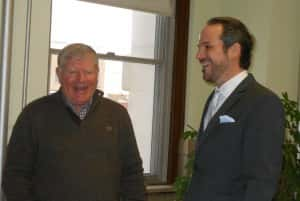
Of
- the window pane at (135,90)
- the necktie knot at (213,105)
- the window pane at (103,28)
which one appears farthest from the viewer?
the window pane at (135,90)

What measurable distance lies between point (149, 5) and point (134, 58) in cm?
37

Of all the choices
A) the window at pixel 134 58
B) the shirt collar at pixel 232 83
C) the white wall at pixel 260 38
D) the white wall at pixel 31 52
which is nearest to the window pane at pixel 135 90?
the window at pixel 134 58

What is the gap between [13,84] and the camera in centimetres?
281

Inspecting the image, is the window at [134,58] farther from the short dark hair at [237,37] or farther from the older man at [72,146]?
the short dark hair at [237,37]

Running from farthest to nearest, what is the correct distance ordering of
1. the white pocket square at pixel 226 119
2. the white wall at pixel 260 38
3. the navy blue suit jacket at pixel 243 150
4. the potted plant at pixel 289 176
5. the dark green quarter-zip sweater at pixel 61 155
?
the white wall at pixel 260 38, the potted plant at pixel 289 176, the dark green quarter-zip sweater at pixel 61 155, the white pocket square at pixel 226 119, the navy blue suit jacket at pixel 243 150

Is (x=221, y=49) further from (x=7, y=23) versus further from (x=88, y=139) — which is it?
(x=7, y=23)

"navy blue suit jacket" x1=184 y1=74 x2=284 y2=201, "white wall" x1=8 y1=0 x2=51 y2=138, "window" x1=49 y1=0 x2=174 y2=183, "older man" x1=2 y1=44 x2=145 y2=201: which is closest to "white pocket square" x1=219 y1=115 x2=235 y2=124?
"navy blue suit jacket" x1=184 y1=74 x2=284 y2=201

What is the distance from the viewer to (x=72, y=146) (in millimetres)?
2105

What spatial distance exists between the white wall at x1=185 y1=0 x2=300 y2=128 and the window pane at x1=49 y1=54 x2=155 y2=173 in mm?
285

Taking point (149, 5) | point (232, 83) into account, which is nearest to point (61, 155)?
point (232, 83)

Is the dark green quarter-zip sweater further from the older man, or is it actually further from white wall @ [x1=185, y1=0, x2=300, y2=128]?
white wall @ [x1=185, y1=0, x2=300, y2=128]

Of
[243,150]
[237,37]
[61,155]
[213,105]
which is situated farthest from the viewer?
[61,155]

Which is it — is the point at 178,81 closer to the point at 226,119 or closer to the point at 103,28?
the point at 103,28

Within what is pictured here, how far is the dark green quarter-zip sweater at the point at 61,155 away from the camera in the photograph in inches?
81.7
